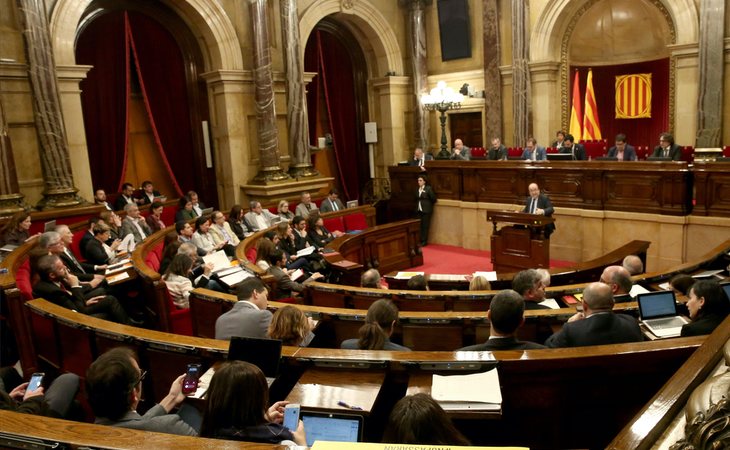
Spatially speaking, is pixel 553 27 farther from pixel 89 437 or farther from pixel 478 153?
pixel 89 437

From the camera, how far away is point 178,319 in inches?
195

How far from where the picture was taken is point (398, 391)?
2.52 metres

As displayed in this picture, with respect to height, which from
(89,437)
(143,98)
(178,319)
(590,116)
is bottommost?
(178,319)

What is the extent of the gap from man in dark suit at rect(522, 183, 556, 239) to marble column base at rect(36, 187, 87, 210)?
6190mm

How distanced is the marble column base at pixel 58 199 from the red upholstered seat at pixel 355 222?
3850mm

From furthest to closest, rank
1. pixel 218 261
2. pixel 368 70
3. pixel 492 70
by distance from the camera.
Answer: pixel 368 70, pixel 492 70, pixel 218 261

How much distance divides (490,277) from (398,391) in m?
2.93

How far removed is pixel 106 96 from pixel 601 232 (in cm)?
787

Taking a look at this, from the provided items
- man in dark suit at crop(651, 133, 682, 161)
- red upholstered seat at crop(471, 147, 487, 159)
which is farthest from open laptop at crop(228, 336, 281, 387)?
red upholstered seat at crop(471, 147, 487, 159)

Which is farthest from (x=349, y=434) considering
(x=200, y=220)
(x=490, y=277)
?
(x=200, y=220)

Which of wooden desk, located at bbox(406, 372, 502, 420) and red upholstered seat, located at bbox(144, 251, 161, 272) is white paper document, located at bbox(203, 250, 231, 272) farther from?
wooden desk, located at bbox(406, 372, 502, 420)

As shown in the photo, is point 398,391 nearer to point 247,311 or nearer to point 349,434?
point 349,434

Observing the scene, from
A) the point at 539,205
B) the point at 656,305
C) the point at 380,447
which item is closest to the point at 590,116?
the point at 539,205

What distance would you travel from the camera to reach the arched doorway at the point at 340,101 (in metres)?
12.2
